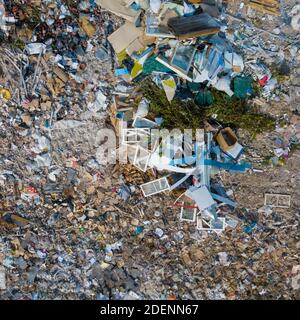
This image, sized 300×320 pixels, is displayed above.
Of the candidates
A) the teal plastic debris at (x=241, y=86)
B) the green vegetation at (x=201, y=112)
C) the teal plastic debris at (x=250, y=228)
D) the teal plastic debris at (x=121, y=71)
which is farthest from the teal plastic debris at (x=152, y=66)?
the teal plastic debris at (x=250, y=228)

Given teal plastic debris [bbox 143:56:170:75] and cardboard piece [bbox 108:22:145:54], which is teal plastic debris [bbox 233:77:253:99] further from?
cardboard piece [bbox 108:22:145:54]

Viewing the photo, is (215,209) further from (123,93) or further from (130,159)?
(123,93)

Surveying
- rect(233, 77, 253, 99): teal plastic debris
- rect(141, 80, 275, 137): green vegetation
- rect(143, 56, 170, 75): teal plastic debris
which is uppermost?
rect(143, 56, 170, 75): teal plastic debris

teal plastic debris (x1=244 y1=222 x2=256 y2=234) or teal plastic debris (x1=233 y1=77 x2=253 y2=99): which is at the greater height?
teal plastic debris (x1=233 y1=77 x2=253 y2=99)

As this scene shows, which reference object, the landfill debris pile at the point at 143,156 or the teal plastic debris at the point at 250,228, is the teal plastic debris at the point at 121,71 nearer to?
the landfill debris pile at the point at 143,156

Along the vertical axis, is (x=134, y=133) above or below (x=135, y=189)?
above

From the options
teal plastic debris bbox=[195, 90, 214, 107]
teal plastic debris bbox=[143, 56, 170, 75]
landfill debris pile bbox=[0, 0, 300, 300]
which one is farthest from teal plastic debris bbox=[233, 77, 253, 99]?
teal plastic debris bbox=[143, 56, 170, 75]
